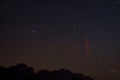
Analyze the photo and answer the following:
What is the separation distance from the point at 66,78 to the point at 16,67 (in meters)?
33.7

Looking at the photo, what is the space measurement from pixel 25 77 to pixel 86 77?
46.0 meters

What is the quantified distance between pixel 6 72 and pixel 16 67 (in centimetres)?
618

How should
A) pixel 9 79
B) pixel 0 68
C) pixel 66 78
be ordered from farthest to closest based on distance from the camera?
pixel 66 78, pixel 0 68, pixel 9 79

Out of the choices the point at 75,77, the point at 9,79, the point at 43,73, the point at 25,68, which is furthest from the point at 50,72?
the point at 9,79

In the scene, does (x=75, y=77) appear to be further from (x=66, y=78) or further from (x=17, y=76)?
(x=17, y=76)

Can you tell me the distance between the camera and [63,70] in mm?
161000

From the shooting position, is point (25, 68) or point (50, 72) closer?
point (25, 68)

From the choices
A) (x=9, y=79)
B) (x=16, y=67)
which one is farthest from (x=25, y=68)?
(x=9, y=79)

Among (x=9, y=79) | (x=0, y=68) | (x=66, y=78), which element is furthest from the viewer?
(x=66, y=78)

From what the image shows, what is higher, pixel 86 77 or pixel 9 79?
pixel 9 79

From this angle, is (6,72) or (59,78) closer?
(6,72)

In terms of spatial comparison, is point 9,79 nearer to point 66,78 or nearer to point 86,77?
point 66,78

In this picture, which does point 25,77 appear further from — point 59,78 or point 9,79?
point 59,78

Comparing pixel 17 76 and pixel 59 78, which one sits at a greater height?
pixel 17 76
